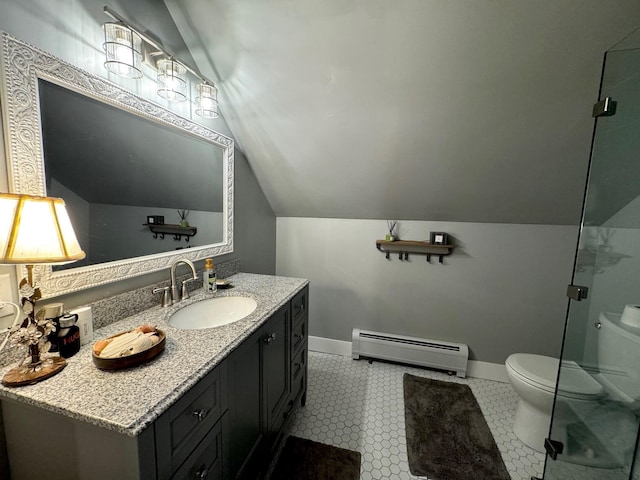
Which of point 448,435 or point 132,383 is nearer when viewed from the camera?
point 132,383

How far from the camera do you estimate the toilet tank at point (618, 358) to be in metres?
1.36

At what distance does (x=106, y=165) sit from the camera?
43.9 inches

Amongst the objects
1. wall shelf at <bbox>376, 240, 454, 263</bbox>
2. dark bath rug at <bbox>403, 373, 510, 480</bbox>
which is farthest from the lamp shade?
wall shelf at <bbox>376, 240, 454, 263</bbox>

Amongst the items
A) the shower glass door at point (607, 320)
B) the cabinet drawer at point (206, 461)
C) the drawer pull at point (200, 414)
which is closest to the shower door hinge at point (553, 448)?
the shower glass door at point (607, 320)

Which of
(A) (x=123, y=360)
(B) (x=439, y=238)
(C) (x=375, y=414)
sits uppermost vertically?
(B) (x=439, y=238)

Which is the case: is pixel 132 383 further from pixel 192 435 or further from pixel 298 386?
pixel 298 386

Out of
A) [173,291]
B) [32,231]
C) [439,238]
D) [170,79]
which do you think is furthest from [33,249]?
[439,238]

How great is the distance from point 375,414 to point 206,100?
83.9 inches

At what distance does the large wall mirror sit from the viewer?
0.84 meters

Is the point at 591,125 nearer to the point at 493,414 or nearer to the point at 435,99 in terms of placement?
the point at 435,99

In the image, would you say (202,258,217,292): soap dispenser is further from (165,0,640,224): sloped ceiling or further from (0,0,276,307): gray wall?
(165,0,640,224): sloped ceiling

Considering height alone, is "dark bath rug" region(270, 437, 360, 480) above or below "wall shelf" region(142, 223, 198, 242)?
below

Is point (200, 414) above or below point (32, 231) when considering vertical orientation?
below

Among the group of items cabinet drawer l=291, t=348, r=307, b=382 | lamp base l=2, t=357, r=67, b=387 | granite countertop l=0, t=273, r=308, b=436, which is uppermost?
lamp base l=2, t=357, r=67, b=387
